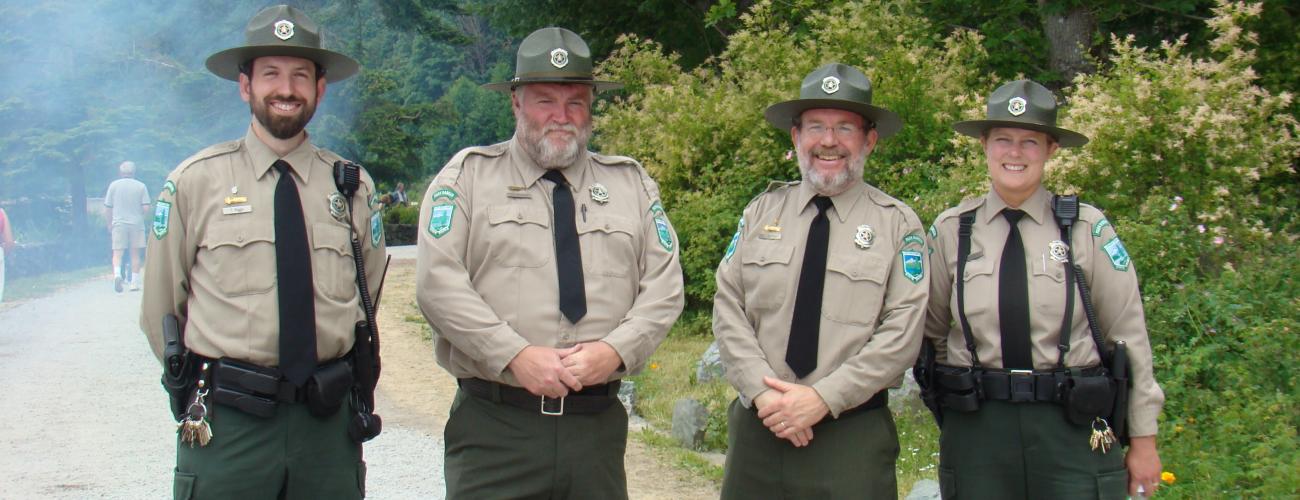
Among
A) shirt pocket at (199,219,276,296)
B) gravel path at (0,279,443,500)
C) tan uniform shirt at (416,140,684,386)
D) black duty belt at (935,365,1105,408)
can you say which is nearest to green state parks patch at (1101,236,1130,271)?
black duty belt at (935,365,1105,408)

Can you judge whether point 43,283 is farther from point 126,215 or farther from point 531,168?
point 531,168

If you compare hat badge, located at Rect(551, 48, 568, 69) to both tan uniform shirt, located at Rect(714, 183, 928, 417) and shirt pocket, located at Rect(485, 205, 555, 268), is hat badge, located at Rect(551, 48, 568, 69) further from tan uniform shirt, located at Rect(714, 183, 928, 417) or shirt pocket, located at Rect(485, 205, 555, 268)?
tan uniform shirt, located at Rect(714, 183, 928, 417)

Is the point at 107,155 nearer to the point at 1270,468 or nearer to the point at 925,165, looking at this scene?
the point at 925,165

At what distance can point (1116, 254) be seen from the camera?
3.97 metres

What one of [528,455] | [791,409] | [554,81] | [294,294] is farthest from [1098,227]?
[294,294]

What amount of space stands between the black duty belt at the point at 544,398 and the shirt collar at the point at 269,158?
0.94 m

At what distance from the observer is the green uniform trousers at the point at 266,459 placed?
12.1 feet

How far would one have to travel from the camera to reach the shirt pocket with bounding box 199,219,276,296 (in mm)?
3779

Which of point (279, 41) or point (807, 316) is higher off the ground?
point (279, 41)

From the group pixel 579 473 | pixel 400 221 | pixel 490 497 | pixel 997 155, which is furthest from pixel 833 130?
pixel 400 221

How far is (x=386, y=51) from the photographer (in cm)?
5931

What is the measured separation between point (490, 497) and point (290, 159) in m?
1.38

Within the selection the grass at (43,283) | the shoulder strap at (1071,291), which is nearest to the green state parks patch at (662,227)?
the shoulder strap at (1071,291)

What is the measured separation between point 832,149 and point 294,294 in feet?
6.35
